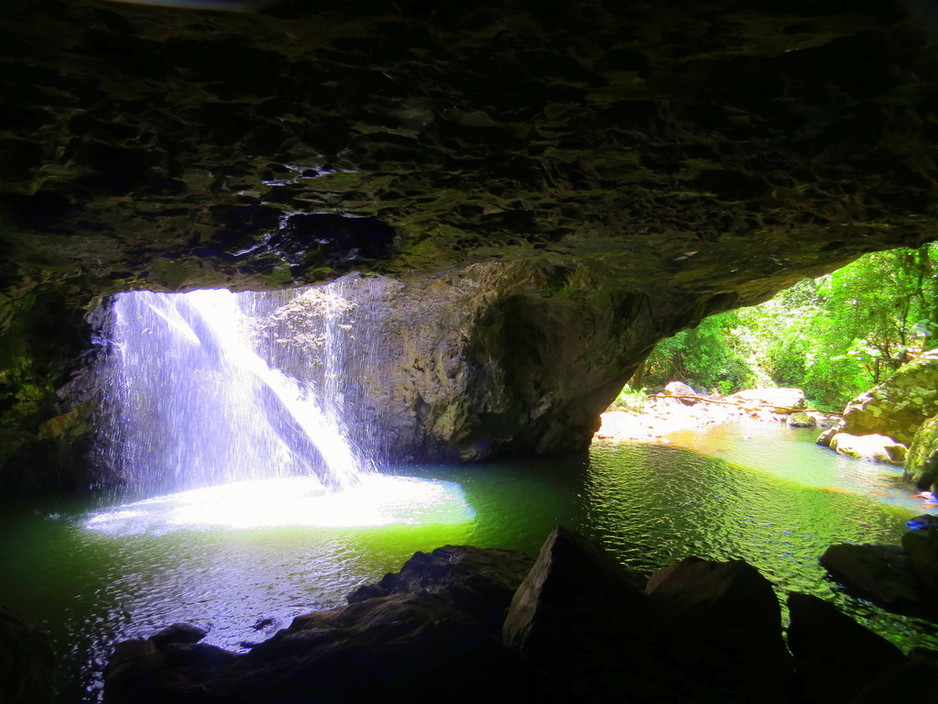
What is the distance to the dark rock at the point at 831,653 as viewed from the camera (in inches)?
140

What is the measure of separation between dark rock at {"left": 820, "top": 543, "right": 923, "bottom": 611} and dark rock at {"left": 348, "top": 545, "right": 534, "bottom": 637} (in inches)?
130

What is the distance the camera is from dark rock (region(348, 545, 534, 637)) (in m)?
4.32

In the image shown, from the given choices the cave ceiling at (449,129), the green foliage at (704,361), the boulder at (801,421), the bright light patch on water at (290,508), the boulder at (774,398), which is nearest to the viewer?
the cave ceiling at (449,129)

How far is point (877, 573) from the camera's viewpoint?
553 cm

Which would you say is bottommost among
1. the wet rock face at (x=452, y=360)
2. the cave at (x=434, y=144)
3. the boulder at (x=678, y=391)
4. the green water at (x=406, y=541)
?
the green water at (x=406, y=541)

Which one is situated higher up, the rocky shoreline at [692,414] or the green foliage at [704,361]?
the green foliage at [704,361]

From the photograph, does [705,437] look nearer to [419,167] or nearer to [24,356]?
[419,167]

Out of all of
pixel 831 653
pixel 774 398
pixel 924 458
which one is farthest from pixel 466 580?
pixel 774 398

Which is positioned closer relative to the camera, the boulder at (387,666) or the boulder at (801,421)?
the boulder at (387,666)

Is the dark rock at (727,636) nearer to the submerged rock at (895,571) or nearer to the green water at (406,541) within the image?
the green water at (406,541)

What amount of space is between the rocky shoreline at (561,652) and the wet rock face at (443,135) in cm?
282

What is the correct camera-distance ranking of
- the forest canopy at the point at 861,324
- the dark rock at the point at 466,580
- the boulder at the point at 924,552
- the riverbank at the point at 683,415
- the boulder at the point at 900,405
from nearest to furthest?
the dark rock at the point at 466,580 → the boulder at the point at 924,552 → the boulder at the point at 900,405 → the forest canopy at the point at 861,324 → the riverbank at the point at 683,415

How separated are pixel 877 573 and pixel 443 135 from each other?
5.86m

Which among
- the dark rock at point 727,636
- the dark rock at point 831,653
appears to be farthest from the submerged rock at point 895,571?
the dark rock at point 727,636
